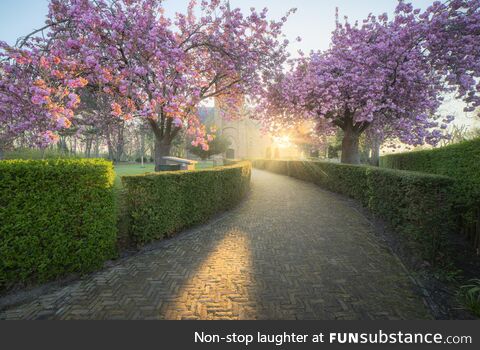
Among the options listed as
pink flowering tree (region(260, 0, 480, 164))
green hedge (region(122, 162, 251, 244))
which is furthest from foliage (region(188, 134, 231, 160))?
green hedge (region(122, 162, 251, 244))

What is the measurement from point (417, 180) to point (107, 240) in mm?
6421

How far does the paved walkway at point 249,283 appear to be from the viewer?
3326mm

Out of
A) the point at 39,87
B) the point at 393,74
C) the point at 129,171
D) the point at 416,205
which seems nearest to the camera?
the point at 416,205

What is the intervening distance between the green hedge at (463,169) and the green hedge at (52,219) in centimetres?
727

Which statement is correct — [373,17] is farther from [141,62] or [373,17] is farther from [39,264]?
[39,264]

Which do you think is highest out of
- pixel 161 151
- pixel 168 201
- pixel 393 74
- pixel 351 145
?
pixel 393 74

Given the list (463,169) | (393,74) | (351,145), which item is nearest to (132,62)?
(463,169)

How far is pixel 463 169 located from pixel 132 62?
37.4 feet

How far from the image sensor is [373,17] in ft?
43.6

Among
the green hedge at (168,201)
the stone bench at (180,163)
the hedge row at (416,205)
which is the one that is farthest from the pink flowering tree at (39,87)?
the hedge row at (416,205)

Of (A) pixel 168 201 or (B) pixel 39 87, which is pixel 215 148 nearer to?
(A) pixel 168 201

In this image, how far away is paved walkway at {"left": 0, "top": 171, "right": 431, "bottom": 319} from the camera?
3.33m

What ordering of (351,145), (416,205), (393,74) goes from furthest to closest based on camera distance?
(351,145)
(393,74)
(416,205)

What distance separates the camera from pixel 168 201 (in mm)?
6203
